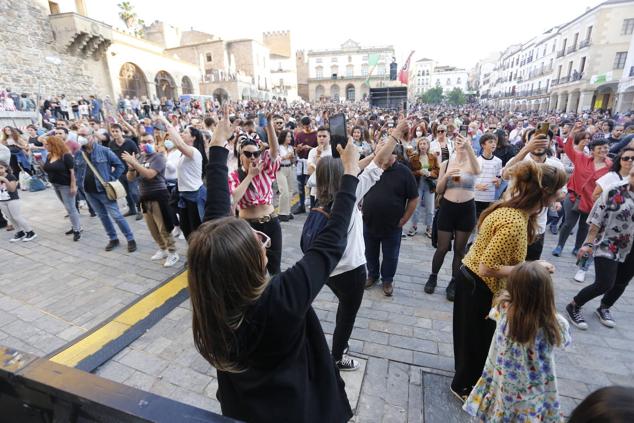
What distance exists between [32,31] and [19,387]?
78.5 ft

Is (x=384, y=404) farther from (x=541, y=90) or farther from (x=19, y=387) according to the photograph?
(x=541, y=90)

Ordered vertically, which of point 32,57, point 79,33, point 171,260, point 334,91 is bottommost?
point 171,260

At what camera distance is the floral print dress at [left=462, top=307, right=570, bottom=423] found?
1850mm

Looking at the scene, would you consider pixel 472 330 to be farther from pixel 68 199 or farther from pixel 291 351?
pixel 68 199

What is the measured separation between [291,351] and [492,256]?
5.39ft

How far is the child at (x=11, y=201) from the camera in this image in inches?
208

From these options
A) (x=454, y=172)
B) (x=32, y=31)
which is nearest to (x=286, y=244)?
(x=454, y=172)

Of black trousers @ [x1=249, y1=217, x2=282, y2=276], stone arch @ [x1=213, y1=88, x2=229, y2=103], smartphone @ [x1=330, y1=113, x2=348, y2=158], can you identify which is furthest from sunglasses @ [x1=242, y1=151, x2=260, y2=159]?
stone arch @ [x1=213, y1=88, x2=229, y2=103]

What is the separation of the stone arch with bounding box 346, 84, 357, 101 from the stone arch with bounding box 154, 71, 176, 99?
47.5 meters

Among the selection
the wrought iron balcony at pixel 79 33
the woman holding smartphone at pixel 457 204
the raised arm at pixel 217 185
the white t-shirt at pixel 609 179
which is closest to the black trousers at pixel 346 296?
the raised arm at pixel 217 185

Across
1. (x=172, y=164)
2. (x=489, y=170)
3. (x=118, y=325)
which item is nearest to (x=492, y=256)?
(x=489, y=170)

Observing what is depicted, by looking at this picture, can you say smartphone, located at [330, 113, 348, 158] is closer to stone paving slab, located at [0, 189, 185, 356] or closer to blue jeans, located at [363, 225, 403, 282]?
blue jeans, located at [363, 225, 403, 282]

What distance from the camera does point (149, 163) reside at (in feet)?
15.0

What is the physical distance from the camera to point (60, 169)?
17.5ft
